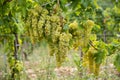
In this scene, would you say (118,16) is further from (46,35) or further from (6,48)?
(46,35)

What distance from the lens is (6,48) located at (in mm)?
5383

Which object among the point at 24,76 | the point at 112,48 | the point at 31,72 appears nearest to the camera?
the point at 112,48

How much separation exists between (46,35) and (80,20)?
0.75m

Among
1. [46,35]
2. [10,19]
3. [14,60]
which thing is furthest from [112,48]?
[14,60]

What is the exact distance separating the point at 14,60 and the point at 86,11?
8.61 feet

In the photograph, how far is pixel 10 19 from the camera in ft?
14.5

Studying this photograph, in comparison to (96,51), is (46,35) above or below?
above

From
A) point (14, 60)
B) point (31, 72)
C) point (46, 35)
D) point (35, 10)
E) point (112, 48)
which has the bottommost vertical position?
point (31, 72)

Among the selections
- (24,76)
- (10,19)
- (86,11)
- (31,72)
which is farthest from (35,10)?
(31,72)

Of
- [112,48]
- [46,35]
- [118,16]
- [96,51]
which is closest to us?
[46,35]

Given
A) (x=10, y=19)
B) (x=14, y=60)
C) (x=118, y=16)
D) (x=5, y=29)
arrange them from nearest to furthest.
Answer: (x=10, y=19)
(x=5, y=29)
(x=14, y=60)
(x=118, y=16)

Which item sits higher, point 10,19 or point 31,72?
point 10,19

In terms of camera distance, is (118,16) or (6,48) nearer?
(6,48)

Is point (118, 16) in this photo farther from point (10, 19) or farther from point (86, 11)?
point (86, 11)
